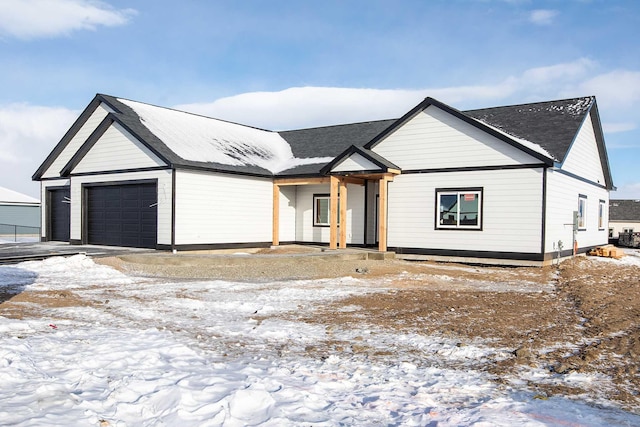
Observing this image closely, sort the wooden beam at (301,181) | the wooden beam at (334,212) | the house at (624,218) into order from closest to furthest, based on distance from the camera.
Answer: the wooden beam at (334,212), the wooden beam at (301,181), the house at (624,218)

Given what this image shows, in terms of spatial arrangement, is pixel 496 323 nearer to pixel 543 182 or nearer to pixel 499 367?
pixel 499 367

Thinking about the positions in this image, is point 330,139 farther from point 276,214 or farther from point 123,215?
point 123,215

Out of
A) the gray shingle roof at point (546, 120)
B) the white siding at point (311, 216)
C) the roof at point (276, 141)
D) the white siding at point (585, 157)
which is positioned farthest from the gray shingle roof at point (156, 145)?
the white siding at point (585, 157)

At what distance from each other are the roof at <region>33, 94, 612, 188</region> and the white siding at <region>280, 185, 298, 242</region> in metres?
1.03

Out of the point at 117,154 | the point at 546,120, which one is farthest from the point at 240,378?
the point at 546,120

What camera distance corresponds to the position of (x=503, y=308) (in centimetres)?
Answer: 917

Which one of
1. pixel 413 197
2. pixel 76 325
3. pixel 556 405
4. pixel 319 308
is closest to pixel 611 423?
pixel 556 405

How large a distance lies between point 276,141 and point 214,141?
4833 mm

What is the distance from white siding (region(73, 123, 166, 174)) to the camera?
59.2ft

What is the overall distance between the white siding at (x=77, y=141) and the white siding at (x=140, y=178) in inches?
76.0

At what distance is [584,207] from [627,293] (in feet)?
31.1

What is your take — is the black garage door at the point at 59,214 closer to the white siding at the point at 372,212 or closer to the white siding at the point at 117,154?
the white siding at the point at 117,154

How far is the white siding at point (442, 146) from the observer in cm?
1634

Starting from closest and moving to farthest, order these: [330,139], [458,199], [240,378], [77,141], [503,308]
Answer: [240,378] < [503,308] < [458,199] < [77,141] < [330,139]
